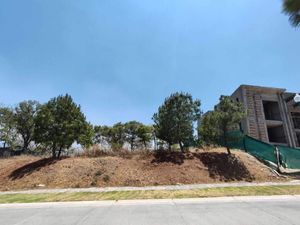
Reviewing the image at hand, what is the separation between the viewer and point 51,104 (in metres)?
17.1

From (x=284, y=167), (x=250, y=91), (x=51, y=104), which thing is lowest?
(x=284, y=167)

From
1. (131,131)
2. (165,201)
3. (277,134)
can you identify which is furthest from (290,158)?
(131,131)

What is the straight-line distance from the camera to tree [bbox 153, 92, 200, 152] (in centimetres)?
1712

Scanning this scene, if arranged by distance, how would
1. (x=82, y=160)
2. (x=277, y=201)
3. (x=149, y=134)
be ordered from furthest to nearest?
(x=149, y=134) < (x=82, y=160) < (x=277, y=201)

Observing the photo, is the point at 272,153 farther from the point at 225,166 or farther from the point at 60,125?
the point at 60,125

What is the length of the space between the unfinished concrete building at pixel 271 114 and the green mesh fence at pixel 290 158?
8483 millimetres

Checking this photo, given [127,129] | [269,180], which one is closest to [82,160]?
[269,180]

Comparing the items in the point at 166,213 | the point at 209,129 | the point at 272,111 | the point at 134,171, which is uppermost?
the point at 272,111

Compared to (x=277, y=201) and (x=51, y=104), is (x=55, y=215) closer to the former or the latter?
(x=277, y=201)

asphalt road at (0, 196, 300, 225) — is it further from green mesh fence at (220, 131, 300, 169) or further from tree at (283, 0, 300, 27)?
tree at (283, 0, 300, 27)

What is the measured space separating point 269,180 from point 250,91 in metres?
16.1

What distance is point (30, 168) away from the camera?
1559 centimetres

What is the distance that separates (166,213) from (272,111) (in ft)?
93.5

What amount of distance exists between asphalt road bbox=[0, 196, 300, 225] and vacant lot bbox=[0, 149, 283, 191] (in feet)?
16.4
